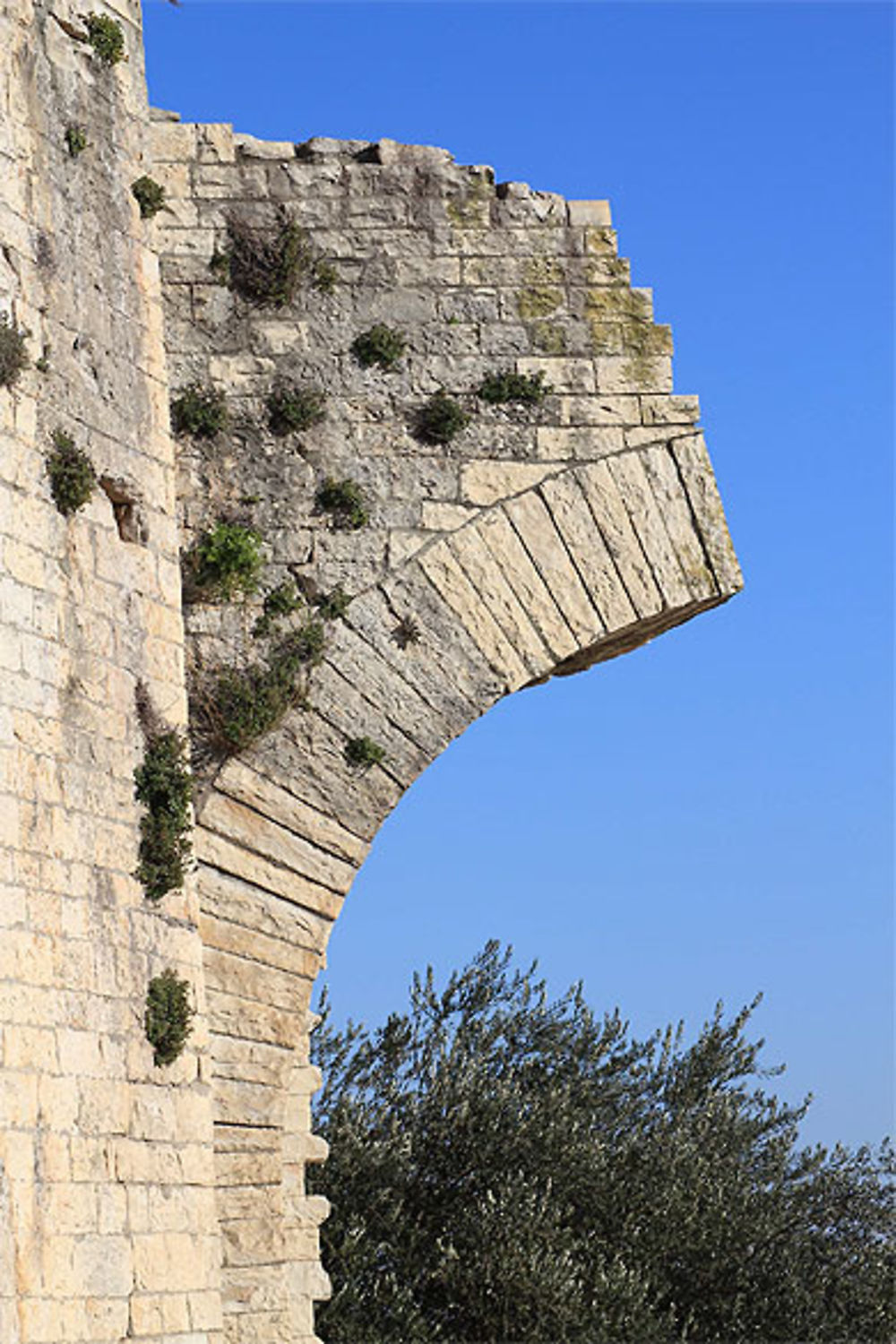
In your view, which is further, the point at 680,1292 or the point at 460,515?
the point at 680,1292

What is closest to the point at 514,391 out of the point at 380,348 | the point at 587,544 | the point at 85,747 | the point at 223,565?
the point at 380,348

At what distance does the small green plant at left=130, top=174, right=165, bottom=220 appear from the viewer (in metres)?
8.86

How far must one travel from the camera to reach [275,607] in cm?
890

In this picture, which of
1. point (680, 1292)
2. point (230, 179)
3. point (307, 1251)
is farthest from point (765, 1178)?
point (230, 179)

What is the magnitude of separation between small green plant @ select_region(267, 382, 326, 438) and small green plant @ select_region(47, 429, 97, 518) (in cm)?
140

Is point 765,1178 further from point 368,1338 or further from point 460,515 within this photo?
point 460,515

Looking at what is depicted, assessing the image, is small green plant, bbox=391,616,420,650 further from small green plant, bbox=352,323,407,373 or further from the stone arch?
small green plant, bbox=352,323,407,373

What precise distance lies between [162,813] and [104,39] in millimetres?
3207

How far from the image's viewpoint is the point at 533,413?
30.5 feet

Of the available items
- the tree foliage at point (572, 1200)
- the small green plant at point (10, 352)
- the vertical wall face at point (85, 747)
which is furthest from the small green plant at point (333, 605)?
the tree foliage at point (572, 1200)

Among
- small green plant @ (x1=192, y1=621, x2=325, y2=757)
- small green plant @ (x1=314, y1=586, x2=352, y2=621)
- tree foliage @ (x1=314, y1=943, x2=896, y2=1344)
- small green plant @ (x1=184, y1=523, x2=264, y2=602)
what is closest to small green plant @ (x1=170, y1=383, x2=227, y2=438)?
small green plant @ (x1=184, y1=523, x2=264, y2=602)

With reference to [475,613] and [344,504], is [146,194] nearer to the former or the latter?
[344,504]

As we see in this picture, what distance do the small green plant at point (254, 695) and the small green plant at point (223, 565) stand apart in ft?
1.04

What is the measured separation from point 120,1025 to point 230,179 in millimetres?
3931
